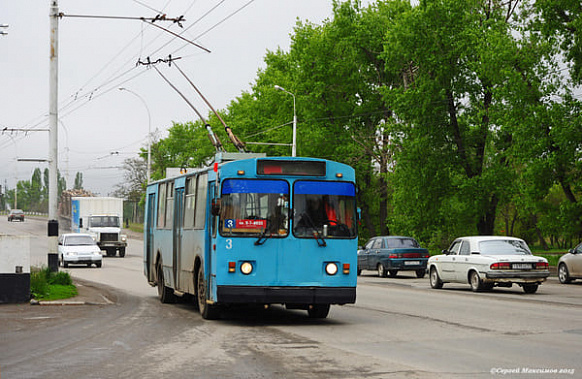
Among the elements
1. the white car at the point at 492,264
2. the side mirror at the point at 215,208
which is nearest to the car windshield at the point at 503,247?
the white car at the point at 492,264

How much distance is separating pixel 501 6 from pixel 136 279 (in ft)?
79.9

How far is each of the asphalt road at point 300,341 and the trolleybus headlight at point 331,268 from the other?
0.93 metres

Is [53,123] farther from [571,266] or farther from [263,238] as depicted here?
[571,266]

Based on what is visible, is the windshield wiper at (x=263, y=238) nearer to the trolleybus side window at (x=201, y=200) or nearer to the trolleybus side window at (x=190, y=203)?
the trolleybus side window at (x=201, y=200)

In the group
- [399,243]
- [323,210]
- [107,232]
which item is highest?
[107,232]

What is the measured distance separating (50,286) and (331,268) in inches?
369

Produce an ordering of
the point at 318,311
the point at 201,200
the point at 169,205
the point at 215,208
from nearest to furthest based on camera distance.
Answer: the point at 215,208 < the point at 318,311 < the point at 201,200 < the point at 169,205

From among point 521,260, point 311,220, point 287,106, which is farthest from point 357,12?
point 311,220

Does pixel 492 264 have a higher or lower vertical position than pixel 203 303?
higher

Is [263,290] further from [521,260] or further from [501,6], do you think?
[501,6]

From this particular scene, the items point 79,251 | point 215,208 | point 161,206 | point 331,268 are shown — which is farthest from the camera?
point 79,251

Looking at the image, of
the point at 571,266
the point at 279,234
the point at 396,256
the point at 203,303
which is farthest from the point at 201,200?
the point at 396,256

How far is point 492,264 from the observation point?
79.7ft

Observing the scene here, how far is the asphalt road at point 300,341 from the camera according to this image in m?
9.80
